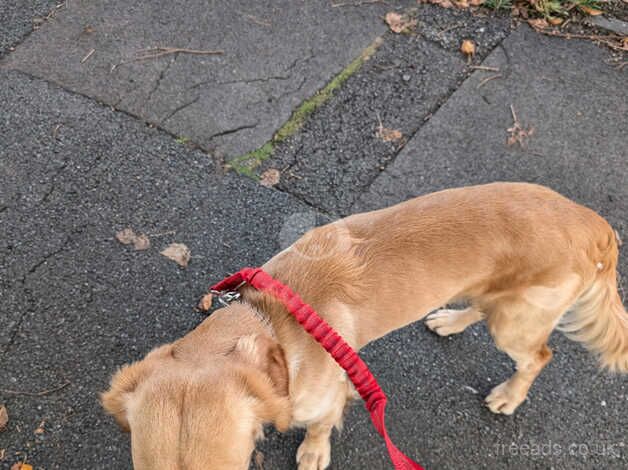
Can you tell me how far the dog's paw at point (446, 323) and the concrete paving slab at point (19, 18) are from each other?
381 centimetres

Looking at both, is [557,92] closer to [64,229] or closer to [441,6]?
[441,6]

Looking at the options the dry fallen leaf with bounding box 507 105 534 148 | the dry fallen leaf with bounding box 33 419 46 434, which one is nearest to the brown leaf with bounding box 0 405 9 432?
the dry fallen leaf with bounding box 33 419 46 434

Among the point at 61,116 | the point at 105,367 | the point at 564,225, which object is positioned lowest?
the point at 105,367

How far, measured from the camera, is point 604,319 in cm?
269

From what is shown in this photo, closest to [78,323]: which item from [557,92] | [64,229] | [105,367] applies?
[105,367]

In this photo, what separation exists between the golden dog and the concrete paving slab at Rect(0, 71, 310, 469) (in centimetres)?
110

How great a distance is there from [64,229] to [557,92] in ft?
12.2

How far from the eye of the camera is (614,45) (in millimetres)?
4559

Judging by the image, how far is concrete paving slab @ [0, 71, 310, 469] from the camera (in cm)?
292

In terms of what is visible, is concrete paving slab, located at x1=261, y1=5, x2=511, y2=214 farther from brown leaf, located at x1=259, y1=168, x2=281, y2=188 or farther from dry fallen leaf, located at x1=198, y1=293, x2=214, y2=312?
dry fallen leaf, located at x1=198, y1=293, x2=214, y2=312

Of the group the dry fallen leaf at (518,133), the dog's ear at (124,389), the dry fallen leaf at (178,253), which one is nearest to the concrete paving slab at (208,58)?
the dry fallen leaf at (178,253)

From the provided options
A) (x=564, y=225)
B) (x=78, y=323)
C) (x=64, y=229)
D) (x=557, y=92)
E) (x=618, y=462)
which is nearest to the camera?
(x=564, y=225)

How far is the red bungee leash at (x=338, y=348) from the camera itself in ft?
6.34

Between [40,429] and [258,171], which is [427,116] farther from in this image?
[40,429]
